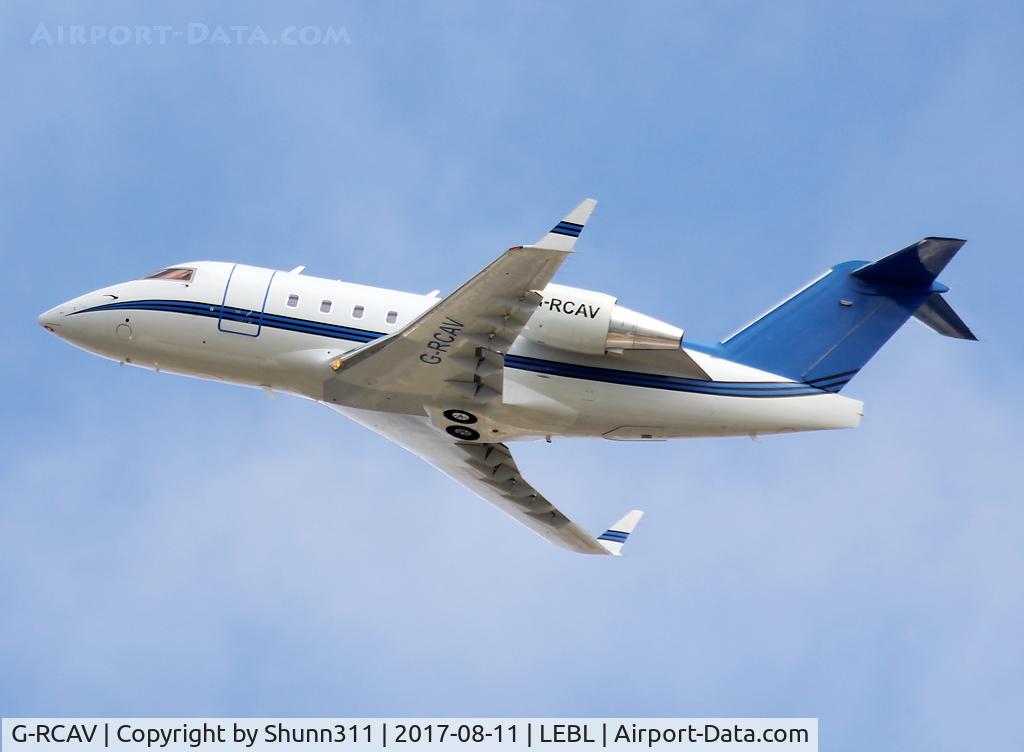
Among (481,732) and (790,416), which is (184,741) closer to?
(481,732)

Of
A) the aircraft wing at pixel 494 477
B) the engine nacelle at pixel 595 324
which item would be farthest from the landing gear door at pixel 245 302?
the engine nacelle at pixel 595 324

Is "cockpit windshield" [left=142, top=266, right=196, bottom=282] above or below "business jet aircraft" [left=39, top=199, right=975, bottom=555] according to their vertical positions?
above

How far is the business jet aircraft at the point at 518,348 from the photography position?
27938 millimetres

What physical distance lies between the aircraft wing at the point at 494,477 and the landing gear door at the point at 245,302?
2.27 m

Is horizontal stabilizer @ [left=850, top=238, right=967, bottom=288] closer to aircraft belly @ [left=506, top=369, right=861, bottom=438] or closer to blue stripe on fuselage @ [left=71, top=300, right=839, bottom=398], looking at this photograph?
blue stripe on fuselage @ [left=71, top=300, right=839, bottom=398]

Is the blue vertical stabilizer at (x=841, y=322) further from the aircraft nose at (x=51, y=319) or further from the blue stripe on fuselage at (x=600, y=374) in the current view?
the aircraft nose at (x=51, y=319)

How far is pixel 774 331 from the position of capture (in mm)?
29328

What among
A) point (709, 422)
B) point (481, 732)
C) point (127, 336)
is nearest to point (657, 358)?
point (709, 422)

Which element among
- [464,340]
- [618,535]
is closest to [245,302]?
→ [464,340]

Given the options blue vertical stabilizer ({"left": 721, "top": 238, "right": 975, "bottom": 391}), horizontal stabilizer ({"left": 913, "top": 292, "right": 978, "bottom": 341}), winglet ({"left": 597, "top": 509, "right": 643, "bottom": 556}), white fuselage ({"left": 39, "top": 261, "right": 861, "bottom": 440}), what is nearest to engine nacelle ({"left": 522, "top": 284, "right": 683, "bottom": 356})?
white fuselage ({"left": 39, "top": 261, "right": 861, "bottom": 440})

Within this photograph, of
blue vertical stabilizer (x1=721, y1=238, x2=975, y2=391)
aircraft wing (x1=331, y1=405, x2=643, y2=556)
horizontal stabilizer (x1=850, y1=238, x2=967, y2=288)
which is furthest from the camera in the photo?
aircraft wing (x1=331, y1=405, x2=643, y2=556)

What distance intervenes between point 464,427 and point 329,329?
10.2 ft

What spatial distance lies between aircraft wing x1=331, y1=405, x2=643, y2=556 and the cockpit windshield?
3807 millimetres

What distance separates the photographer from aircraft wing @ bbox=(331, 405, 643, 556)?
3119 centimetres
